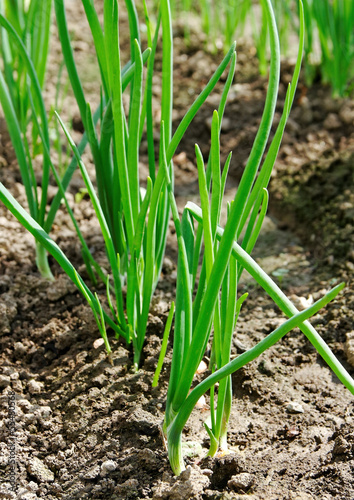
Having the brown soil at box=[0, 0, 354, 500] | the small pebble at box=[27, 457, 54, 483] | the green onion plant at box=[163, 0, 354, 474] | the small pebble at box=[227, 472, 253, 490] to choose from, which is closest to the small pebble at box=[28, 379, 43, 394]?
the brown soil at box=[0, 0, 354, 500]

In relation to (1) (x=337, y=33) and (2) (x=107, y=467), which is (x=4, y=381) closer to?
(2) (x=107, y=467)

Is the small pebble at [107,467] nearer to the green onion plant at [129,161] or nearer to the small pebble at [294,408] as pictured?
the green onion plant at [129,161]

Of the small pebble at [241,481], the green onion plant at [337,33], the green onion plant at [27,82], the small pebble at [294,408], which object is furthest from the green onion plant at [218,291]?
the green onion plant at [337,33]

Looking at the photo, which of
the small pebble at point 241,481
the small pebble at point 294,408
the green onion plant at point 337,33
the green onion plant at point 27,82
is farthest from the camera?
the green onion plant at point 337,33

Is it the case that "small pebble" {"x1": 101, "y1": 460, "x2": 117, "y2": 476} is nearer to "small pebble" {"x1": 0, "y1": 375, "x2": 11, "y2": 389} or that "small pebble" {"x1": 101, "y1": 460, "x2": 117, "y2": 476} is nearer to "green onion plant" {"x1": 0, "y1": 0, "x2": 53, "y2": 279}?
"small pebble" {"x1": 0, "y1": 375, "x2": 11, "y2": 389}

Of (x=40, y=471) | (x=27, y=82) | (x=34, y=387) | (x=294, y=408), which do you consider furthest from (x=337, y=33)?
(x=40, y=471)
